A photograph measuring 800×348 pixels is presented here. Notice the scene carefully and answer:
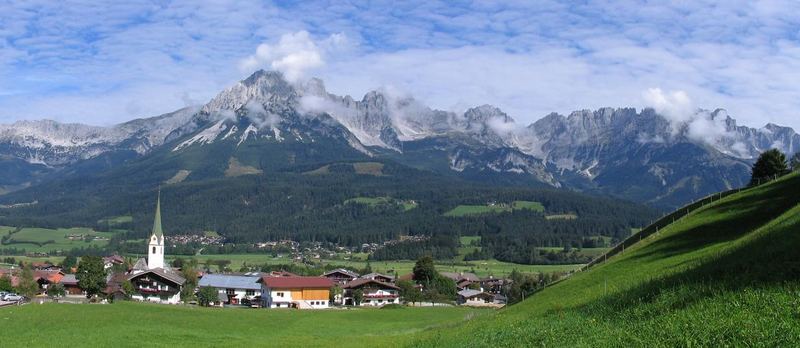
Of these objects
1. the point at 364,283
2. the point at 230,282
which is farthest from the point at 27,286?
the point at 364,283

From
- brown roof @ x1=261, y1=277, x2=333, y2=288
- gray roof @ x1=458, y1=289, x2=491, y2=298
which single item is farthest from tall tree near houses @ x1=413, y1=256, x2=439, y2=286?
brown roof @ x1=261, y1=277, x2=333, y2=288

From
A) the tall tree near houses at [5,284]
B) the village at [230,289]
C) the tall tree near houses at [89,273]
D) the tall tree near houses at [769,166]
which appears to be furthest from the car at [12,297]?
the tall tree near houses at [769,166]

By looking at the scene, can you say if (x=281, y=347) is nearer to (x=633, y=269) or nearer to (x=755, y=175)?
(x=633, y=269)

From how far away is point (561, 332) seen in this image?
77.7 feet

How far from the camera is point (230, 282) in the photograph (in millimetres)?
129500

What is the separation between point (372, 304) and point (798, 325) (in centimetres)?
11016

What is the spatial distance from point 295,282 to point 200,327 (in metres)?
54.8

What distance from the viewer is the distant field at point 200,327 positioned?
1784 inches

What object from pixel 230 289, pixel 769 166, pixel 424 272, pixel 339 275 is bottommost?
pixel 230 289

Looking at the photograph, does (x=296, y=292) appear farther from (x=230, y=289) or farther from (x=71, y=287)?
(x=71, y=287)

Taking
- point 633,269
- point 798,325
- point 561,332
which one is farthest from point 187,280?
point 798,325

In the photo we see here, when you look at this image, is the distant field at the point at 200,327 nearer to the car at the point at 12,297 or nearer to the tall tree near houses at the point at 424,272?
the car at the point at 12,297

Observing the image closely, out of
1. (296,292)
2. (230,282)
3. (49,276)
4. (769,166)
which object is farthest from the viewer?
(49,276)

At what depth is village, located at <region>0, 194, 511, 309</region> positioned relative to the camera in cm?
10531
